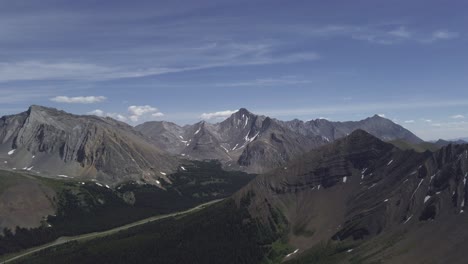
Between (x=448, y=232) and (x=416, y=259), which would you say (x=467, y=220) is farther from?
(x=416, y=259)

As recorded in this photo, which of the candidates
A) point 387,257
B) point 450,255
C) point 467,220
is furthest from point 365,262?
point 467,220

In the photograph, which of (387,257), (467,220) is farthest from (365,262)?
(467,220)

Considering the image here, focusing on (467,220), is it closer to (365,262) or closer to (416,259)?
(416,259)

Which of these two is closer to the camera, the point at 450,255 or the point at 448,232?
the point at 450,255

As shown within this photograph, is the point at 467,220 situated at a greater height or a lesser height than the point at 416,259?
greater

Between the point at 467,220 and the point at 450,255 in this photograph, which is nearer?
the point at 450,255

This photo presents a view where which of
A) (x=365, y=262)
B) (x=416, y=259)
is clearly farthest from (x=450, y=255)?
(x=365, y=262)

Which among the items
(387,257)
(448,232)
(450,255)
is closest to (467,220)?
(448,232)

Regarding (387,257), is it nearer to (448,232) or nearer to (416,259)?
(416,259)

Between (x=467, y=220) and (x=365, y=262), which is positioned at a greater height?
(x=467, y=220)
